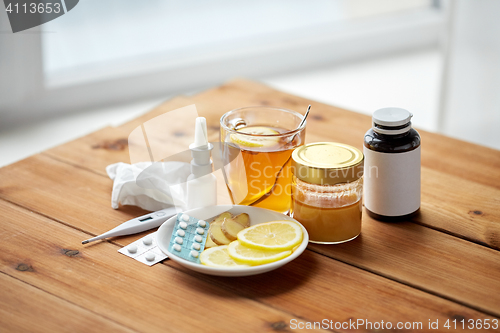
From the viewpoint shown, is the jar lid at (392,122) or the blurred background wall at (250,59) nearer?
the jar lid at (392,122)

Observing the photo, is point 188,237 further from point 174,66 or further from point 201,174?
point 174,66

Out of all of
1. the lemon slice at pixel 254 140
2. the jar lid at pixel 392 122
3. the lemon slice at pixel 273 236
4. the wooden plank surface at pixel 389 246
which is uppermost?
the jar lid at pixel 392 122

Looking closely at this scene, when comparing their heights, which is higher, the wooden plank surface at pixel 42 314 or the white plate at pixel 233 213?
the white plate at pixel 233 213

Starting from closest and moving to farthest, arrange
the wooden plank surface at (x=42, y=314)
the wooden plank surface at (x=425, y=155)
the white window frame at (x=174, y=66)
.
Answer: the wooden plank surface at (x=42, y=314)
the wooden plank surface at (x=425, y=155)
the white window frame at (x=174, y=66)

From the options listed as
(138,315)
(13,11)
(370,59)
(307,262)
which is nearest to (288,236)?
(307,262)

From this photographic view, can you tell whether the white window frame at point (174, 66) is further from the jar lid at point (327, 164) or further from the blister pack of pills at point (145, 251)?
the jar lid at point (327, 164)

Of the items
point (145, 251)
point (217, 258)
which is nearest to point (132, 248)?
point (145, 251)

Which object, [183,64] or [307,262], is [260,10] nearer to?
[183,64]

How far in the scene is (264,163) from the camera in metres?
0.86

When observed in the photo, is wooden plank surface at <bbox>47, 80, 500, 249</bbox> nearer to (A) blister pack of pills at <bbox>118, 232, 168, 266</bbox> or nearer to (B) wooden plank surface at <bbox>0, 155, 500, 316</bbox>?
(B) wooden plank surface at <bbox>0, 155, 500, 316</bbox>

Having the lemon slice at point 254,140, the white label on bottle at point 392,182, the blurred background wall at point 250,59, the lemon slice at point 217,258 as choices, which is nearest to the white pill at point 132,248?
the lemon slice at point 217,258

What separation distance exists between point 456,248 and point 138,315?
1.61 feet

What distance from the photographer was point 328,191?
81 centimetres

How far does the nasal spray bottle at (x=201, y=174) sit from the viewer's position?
0.86 meters
